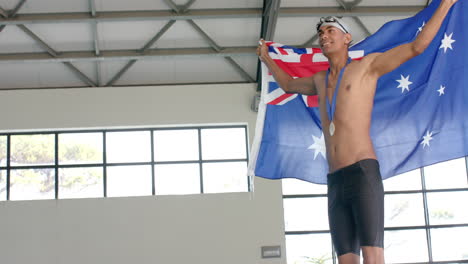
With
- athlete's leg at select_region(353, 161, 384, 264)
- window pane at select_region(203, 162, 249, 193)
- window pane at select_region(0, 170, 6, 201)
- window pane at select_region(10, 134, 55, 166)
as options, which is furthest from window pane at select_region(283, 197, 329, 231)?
athlete's leg at select_region(353, 161, 384, 264)

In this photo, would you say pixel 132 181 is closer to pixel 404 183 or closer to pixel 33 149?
pixel 33 149

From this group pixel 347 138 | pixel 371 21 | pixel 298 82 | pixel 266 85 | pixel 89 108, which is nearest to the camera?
pixel 347 138

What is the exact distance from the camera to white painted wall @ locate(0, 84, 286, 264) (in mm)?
10141

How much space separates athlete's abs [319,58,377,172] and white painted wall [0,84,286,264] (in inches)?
287

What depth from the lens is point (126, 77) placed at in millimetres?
10734

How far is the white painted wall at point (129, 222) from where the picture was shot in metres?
10.1

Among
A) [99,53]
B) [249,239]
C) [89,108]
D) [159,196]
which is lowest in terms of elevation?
[249,239]

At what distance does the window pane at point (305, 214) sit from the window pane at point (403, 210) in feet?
3.81

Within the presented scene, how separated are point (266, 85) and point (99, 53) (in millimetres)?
5691

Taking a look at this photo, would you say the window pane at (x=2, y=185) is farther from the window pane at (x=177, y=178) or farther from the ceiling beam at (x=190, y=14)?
the ceiling beam at (x=190, y=14)

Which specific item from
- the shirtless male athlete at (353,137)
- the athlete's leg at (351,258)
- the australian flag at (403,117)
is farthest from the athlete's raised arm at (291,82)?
the athlete's leg at (351,258)

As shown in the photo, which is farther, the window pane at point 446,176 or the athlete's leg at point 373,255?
the window pane at point 446,176

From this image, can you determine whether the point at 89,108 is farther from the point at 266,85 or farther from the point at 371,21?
the point at 266,85

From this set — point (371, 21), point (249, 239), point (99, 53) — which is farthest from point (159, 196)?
point (371, 21)
